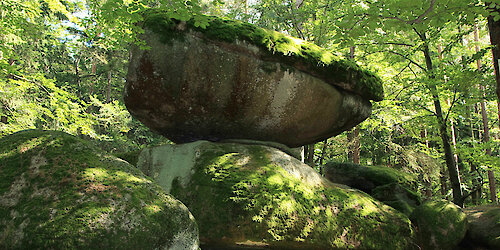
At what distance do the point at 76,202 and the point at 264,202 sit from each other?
288 cm

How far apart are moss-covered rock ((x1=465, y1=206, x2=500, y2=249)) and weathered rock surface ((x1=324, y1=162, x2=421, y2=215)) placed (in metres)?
1.08

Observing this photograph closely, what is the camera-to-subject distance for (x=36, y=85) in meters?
8.32

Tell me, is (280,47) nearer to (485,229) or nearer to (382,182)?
(382,182)

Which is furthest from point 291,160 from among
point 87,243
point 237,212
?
point 87,243

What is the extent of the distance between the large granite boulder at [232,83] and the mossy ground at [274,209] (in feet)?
2.90

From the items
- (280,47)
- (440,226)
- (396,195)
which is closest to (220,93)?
(280,47)

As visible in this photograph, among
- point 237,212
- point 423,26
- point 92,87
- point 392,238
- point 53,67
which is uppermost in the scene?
point 53,67

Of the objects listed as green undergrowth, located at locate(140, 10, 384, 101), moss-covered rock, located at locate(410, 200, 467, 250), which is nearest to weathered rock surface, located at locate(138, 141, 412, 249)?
moss-covered rock, located at locate(410, 200, 467, 250)

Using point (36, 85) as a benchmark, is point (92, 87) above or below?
above

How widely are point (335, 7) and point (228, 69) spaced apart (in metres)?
7.92

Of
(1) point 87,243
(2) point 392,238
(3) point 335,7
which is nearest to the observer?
(1) point 87,243

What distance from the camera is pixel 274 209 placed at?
4.88m

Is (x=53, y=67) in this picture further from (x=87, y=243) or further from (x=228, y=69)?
(x=87, y=243)

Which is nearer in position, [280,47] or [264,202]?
[264,202]
